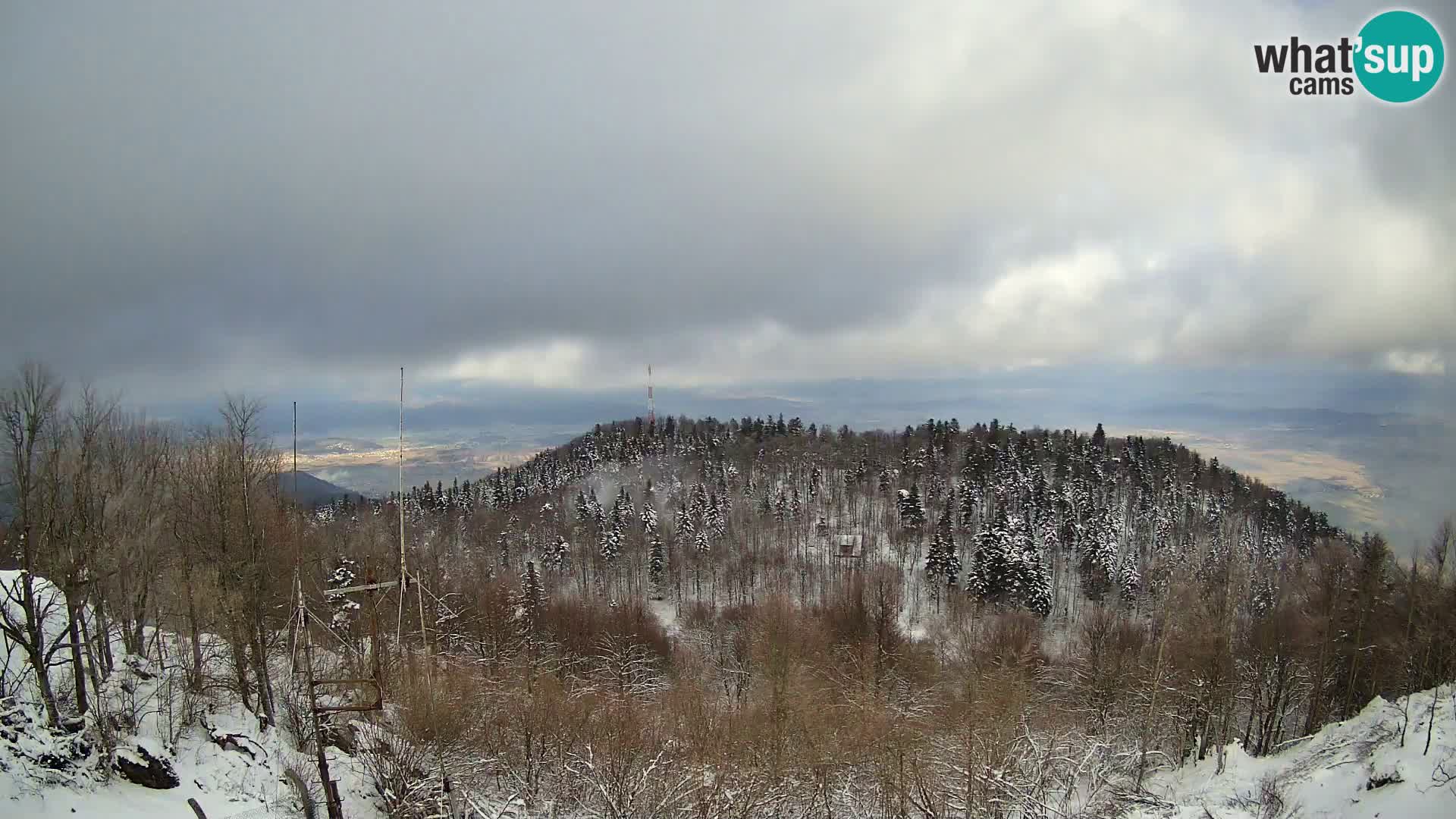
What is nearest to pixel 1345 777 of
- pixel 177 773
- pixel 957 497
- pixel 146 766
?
pixel 177 773

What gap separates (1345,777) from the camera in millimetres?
14227

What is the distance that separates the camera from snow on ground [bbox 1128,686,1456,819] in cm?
1226

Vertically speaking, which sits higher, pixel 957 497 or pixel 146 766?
pixel 146 766

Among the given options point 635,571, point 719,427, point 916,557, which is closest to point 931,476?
point 916,557

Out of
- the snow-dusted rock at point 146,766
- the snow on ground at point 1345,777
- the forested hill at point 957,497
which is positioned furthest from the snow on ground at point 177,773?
the forested hill at point 957,497

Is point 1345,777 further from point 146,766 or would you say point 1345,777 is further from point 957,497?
point 957,497

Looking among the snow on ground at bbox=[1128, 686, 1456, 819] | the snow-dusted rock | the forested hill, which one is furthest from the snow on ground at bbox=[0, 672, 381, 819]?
the forested hill

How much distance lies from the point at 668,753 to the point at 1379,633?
30.6 metres

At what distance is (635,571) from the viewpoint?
73.1 m

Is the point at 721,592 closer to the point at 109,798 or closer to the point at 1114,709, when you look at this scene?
the point at 1114,709

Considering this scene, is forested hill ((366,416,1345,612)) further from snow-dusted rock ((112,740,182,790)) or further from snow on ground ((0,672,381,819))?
snow-dusted rock ((112,740,182,790))

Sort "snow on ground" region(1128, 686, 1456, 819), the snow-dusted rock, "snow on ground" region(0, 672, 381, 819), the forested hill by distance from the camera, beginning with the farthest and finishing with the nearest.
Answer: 1. the forested hill
2. the snow-dusted rock
3. "snow on ground" region(1128, 686, 1456, 819)
4. "snow on ground" region(0, 672, 381, 819)

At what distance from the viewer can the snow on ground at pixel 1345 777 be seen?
40.2ft

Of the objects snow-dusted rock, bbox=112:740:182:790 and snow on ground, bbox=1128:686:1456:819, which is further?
snow-dusted rock, bbox=112:740:182:790
